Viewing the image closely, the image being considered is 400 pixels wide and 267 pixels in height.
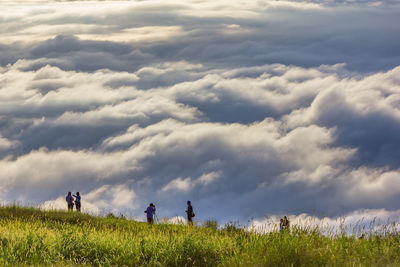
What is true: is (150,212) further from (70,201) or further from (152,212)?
(70,201)

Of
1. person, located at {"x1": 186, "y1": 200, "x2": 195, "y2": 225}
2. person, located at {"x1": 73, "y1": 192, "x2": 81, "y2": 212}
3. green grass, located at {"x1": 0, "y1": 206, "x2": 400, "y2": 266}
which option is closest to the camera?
green grass, located at {"x1": 0, "y1": 206, "x2": 400, "y2": 266}

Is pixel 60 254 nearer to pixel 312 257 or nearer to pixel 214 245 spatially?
pixel 214 245

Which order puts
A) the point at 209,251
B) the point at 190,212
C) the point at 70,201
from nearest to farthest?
the point at 209,251, the point at 190,212, the point at 70,201

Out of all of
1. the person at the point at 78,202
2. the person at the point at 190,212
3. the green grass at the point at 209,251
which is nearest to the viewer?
the green grass at the point at 209,251

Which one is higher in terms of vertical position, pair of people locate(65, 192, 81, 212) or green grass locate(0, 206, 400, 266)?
pair of people locate(65, 192, 81, 212)

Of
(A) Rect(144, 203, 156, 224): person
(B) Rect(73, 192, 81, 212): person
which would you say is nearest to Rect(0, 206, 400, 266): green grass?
Result: (A) Rect(144, 203, 156, 224): person

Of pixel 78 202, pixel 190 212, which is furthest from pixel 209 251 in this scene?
pixel 78 202

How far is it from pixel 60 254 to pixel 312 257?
7179 millimetres

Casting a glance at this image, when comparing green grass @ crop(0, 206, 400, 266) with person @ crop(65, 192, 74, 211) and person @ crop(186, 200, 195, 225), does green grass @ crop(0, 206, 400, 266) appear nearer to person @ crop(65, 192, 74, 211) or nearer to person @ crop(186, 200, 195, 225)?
person @ crop(186, 200, 195, 225)

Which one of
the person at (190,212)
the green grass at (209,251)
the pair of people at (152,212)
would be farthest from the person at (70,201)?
the green grass at (209,251)

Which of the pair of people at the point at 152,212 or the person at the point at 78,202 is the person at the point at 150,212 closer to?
the pair of people at the point at 152,212

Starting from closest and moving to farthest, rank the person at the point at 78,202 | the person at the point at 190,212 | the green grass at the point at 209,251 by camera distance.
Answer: the green grass at the point at 209,251 → the person at the point at 190,212 → the person at the point at 78,202

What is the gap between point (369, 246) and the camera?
12.0 meters

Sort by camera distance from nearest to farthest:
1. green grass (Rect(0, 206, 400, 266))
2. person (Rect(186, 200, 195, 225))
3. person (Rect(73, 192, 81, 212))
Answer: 1. green grass (Rect(0, 206, 400, 266))
2. person (Rect(186, 200, 195, 225))
3. person (Rect(73, 192, 81, 212))
